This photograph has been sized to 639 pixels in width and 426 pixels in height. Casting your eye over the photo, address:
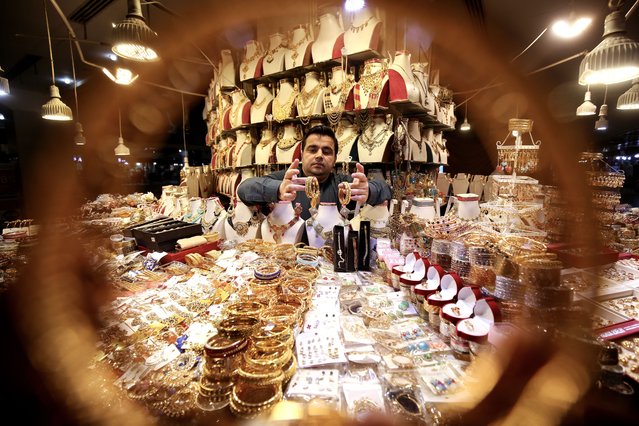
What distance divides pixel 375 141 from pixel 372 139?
0.14 ft

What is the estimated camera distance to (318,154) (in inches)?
89.6

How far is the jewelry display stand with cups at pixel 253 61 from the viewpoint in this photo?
356 centimetres

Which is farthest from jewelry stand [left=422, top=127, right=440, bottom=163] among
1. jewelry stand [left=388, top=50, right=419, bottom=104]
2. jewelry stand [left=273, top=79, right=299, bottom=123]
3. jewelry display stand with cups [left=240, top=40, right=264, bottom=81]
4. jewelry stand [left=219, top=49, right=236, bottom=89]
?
jewelry stand [left=219, top=49, right=236, bottom=89]

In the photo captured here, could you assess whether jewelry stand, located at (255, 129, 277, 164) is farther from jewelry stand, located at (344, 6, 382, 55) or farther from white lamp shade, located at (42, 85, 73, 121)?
white lamp shade, located at (42, 85, 73, 121)

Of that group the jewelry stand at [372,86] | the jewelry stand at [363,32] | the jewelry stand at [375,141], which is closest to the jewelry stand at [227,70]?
the jewelry stand at [363,32]

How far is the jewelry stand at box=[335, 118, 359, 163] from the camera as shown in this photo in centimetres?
288

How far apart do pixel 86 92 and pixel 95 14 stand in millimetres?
4537

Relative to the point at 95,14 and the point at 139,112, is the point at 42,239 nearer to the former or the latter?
the point at 95,14

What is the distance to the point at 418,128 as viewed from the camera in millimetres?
3436

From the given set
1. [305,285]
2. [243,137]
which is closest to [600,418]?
[305,285]

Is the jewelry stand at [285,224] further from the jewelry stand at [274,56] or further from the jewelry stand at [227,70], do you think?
the jewelry stand at [227,70]

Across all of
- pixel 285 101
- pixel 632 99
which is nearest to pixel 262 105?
pixel 285 101

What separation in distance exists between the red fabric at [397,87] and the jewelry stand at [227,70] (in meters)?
2.77

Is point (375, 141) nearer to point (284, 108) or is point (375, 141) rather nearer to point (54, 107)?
point (284, 108)
